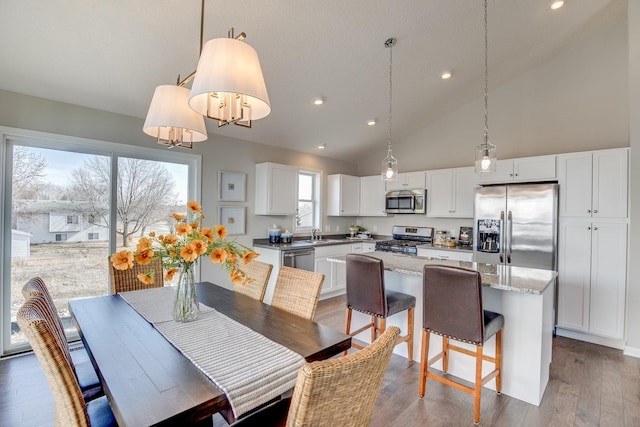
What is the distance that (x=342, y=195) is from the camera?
5688 mm

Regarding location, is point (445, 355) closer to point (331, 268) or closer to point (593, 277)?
point (593, 277)

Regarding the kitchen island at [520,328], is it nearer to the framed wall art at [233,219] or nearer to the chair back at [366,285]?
the chair back at [366,285]

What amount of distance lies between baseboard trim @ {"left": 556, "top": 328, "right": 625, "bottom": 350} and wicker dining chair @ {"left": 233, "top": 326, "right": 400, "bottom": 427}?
383 centimetres

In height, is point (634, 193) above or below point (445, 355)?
above

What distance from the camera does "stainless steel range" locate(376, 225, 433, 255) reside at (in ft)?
16.3

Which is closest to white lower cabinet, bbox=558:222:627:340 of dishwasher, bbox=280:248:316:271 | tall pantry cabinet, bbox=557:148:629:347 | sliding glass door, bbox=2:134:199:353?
tall pantry cabinet, bbox=557:148:629:347

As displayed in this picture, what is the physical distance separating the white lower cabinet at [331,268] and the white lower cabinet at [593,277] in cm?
286

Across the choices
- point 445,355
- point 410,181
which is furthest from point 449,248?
point 445,355

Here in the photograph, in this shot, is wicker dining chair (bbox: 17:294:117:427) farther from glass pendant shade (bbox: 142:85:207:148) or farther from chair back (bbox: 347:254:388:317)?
chair back (bbox: 347:254:388:317)

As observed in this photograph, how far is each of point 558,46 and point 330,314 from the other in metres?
4.57

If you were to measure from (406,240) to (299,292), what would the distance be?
374cm

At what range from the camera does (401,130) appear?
545cm

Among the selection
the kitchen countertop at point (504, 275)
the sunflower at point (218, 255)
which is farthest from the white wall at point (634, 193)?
the sunflower at point (218, 255)

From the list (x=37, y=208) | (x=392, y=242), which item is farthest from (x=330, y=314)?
(x=37, y=208)
